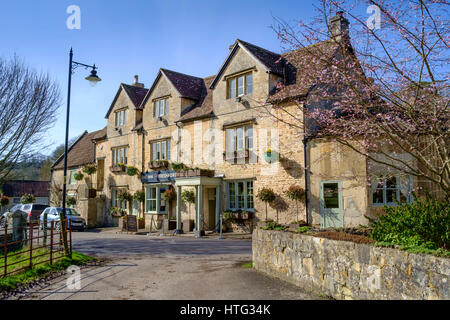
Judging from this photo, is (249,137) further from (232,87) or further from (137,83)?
(137,83)

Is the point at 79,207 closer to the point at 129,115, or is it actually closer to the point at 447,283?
the point at 129,115

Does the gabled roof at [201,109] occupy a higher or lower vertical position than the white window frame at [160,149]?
higher

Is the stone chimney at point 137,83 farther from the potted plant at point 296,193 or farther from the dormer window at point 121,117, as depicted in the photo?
the potted plant at point 296,193

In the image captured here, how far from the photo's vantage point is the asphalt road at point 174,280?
25.8 feet

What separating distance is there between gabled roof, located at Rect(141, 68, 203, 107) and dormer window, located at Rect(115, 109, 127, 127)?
119 inches

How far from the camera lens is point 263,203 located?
20.4 metres

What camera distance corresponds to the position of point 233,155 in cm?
2198

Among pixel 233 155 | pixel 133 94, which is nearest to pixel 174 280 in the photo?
pixel 233 155

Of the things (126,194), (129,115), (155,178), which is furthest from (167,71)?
(126,194)

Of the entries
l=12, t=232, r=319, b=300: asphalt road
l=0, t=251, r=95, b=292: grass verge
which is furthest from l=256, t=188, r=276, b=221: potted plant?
l=0, t=251, r=95, b=292: grass verge

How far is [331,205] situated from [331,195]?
0.47 m

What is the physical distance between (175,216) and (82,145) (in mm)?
19014

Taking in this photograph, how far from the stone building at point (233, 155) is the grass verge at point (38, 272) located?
811 centimetres

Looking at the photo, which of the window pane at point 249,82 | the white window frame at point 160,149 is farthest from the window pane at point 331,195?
the white window frame at point 160,149
